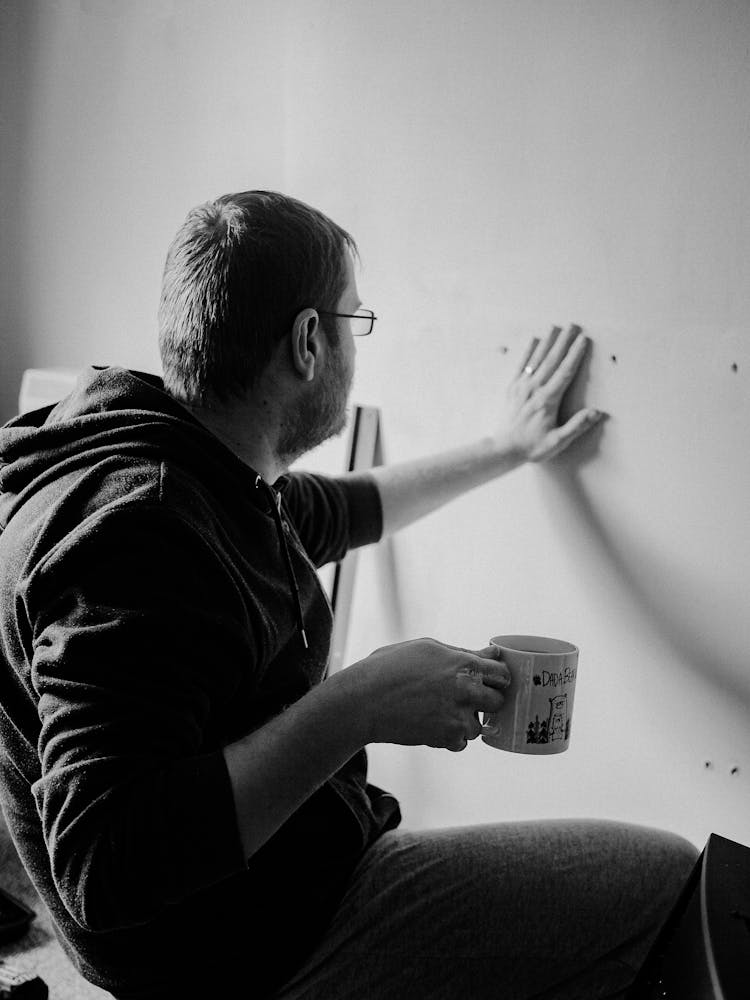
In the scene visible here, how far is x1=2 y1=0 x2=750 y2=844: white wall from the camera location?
116 centimetres

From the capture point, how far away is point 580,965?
1.07 meters

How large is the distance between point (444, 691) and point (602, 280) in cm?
65

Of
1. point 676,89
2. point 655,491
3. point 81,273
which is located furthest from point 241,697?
point 81,273

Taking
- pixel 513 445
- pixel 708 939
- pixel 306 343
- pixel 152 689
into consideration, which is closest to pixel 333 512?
pixel 513 445

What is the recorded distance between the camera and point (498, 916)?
106 centimetres

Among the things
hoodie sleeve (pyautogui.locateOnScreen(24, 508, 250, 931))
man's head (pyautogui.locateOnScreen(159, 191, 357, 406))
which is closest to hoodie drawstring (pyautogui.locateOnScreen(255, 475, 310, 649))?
man's head (pyautogui.locateOnScreen(159, 191, 357, 406))

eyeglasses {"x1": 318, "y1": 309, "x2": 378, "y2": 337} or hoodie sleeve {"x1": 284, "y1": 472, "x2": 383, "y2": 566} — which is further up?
eyeglasses {"x1": 318, "y1": 309, "x2": 378, "y2": 337}

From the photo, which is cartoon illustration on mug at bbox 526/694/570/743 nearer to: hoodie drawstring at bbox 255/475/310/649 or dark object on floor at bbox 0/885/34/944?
hoodie drawstring at bbox 255/475/310/649

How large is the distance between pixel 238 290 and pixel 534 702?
539mm

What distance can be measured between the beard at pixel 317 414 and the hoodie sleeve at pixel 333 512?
0.71 ft

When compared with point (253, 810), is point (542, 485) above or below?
above

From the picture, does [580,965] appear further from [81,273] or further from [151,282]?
[81,273]

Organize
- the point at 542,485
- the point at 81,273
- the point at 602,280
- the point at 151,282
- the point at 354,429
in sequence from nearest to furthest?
the point at 602,280 < the point at 542,485 < the point at 354,429 < the point at 151,282 < the point at 81,273

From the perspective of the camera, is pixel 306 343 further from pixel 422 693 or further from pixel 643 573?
pixel 643 573
